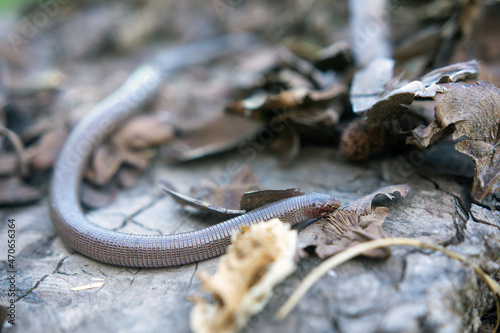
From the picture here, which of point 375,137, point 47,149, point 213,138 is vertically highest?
point 375,137

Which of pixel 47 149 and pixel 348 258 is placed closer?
pixel 348 258

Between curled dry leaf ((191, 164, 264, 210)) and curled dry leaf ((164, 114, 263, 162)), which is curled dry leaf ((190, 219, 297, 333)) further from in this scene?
curled dry leaf ((164, 114, 263, 162))

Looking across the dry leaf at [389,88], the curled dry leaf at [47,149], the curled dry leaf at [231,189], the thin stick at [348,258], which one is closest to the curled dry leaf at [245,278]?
the thin stick at [348,258]

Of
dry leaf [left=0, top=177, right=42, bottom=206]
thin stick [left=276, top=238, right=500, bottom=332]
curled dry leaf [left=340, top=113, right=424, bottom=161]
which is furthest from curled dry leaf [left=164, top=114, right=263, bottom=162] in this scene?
thin stick [left=276, top=238, right=500, bottom=332]

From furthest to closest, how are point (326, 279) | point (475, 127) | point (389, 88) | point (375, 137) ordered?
point (375, 137) < point (389, 88) < point (475, 127) < point (326, 279)

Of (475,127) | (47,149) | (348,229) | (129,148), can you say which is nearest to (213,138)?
(129,148)

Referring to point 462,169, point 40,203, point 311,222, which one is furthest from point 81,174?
point 462,169

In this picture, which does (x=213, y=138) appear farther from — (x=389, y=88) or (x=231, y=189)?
(x=389, y=88)

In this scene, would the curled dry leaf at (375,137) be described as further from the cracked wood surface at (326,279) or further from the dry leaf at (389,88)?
the dry leaf at (389,88)
